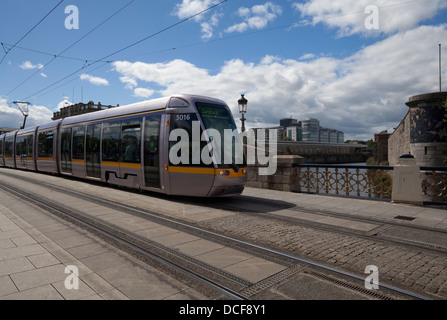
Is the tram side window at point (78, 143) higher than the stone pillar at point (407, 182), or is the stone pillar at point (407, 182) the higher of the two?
the tram side window at point (78, 143)

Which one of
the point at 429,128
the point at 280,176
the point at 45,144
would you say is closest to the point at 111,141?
the point at 280,176

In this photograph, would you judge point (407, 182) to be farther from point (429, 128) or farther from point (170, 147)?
point (429, 128)

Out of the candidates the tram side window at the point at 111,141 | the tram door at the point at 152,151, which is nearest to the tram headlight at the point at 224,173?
the tram door at the point at 152,151

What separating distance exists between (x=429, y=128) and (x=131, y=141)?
23.8m

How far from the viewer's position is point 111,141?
10.8 metres

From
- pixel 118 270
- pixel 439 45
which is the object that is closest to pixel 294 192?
pixel 118 270

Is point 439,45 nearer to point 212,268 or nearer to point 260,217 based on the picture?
point 260,217

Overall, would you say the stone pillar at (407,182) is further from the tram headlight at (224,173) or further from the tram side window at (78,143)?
the tram side window at (78,143)

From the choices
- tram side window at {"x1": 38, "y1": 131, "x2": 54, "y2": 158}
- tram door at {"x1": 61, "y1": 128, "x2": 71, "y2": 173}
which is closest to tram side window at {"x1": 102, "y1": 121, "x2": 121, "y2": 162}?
tram door at {"x1": 61, "y1": 128, "x2": 71, "y2": 173}

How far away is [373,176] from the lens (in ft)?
31.8

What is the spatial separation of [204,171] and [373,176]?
5794 millimetres

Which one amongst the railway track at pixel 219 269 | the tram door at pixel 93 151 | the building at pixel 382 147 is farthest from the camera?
the building at pixel 382 147

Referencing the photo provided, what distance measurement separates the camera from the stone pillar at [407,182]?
26.1 feet

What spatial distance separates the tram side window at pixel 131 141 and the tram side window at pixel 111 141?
416 mm
